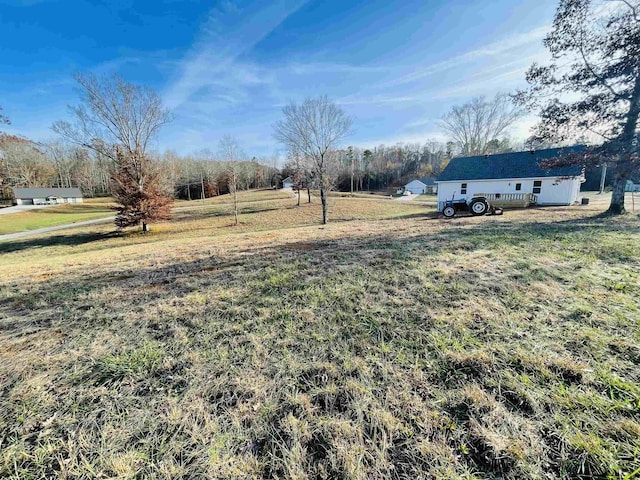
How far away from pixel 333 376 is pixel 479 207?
15.5m

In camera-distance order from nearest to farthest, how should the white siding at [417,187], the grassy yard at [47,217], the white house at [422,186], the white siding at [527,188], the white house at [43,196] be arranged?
the white siding at [527,188] → the grassy yard at [47,217] → the white house at [43,196] → the white house at [422,186] → the white siding at [417,187]

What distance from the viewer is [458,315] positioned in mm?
3027

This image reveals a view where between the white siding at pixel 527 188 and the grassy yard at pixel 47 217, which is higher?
the white siding at pixel 527 188

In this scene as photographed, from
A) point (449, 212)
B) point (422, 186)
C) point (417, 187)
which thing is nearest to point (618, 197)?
point (449, 212)

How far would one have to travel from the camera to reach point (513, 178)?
21922 millimetres

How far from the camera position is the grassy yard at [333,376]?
1.55 metres

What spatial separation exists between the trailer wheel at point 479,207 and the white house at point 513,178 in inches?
328

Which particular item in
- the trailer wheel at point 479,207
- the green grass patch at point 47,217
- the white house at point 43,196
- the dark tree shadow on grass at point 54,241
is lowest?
the dark tree shadow on grass at point 54,241

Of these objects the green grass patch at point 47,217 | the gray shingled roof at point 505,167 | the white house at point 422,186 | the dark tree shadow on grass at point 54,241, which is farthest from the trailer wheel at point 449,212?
the white house at point 422,186

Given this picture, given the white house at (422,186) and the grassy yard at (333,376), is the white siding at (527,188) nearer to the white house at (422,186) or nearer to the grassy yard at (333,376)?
the grassy yard at (333,376)

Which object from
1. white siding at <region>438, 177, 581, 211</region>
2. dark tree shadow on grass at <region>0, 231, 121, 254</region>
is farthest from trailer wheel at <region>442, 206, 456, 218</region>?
dark tree shadow on grass at <region>0, 231, 121, 254</region>

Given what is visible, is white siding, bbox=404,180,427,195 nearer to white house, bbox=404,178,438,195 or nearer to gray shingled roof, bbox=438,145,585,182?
white house, bbox=404,178,438,195

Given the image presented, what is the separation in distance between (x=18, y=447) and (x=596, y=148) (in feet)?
58.8

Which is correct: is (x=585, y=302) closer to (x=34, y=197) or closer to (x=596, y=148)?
(x=596, y=148)
